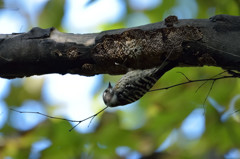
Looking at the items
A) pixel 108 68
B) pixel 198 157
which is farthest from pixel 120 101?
pixel 198 157

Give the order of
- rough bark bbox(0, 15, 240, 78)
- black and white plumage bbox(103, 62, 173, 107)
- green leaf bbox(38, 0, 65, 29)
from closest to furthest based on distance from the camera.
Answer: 1. rough bark bbox(0, 15, 240, 78)
2. black and white plumage bbox(103, 62, 173, 107)
3. green leaf bbox(38, 0, 65, 29)

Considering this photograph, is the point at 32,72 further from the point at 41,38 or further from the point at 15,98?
the point at 15,98

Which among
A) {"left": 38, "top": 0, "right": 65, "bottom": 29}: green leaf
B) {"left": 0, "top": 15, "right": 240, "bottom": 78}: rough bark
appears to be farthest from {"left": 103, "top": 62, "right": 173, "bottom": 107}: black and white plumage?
{"left": 38, "top": 0, "right": 65, "bottom": 29}: green leaf

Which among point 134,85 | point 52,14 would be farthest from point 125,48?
point 52,14

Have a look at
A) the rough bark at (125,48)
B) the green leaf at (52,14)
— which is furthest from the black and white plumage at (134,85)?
the green leaf at (52,14)

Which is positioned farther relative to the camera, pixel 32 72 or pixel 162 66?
pixel 32 72

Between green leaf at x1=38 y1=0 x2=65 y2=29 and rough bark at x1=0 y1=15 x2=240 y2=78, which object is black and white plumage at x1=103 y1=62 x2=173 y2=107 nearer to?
rough bark at x1=0 y1=15 x2=240 y2=78

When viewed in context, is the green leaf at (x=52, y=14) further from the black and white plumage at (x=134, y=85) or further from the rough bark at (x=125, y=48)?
the black and white plumage at (x=134, y=85)
